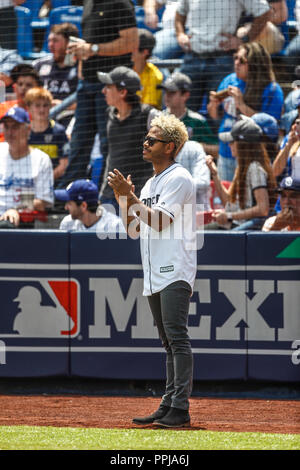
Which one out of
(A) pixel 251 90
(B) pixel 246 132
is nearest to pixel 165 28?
(A) pixel 251 90

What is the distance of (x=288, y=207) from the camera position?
7.98 m

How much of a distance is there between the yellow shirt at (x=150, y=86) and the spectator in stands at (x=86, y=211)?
1.94 m

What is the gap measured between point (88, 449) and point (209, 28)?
6.40m

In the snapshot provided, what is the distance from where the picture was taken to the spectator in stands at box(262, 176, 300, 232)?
7871 millimetres

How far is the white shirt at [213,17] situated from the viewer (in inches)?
388

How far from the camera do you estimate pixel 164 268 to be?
18.3ft

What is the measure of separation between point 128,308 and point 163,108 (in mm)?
2869

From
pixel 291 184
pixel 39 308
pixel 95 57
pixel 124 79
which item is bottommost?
pixel 39 308

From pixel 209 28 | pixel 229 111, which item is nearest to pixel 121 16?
pixel 209 28

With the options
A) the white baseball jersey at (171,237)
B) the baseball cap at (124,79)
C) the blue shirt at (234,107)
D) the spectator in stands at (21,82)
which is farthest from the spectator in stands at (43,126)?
the white baseball jersey at (171,237)

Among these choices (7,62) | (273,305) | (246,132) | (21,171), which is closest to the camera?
(273,305)

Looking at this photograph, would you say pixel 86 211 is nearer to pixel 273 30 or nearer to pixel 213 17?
pixel 213 17

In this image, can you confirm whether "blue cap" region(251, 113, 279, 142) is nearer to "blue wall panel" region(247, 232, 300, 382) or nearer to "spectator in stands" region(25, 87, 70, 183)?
"blue wall panel" region(247, 232, 300, 382)

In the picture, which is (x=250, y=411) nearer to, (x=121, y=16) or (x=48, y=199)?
(x=48, y=199)
